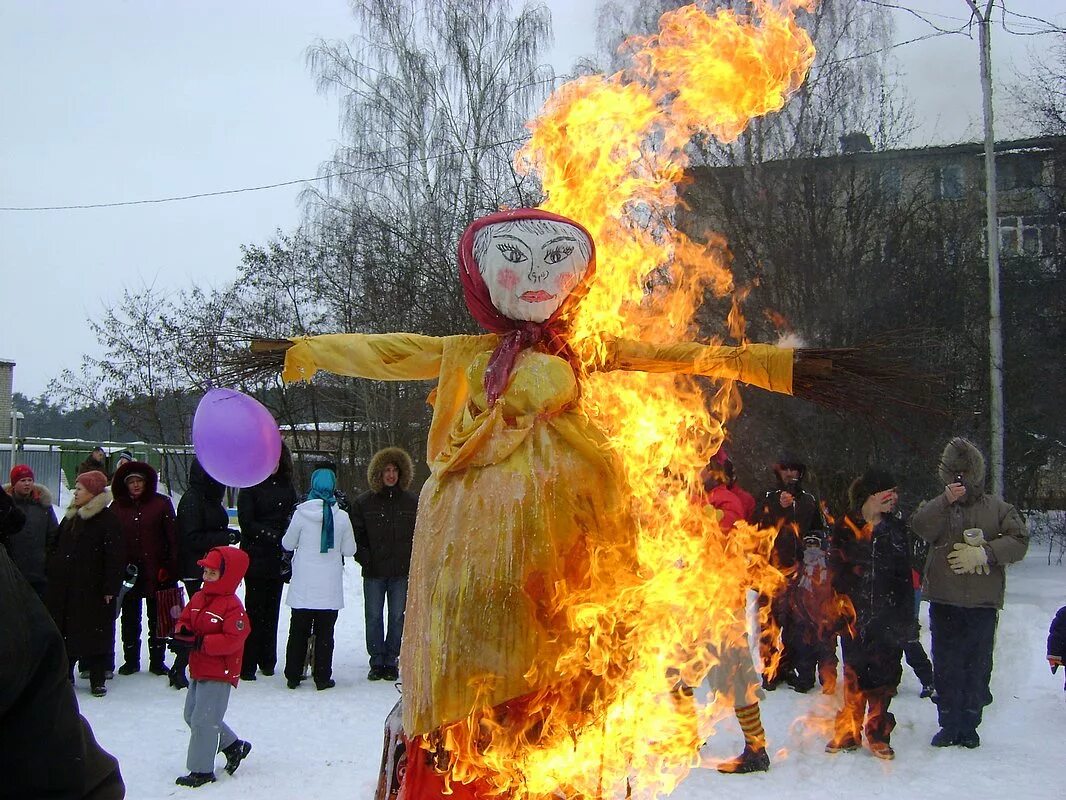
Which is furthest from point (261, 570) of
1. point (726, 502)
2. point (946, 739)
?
point (946, 739)

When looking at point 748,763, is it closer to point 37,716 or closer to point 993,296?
point 37,716

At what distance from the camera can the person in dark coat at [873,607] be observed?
623 centimetres

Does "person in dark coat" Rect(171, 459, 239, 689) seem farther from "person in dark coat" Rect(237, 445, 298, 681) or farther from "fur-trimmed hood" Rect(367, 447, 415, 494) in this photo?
"fur-trimmed hood" Rect(367, 447, 415, 494)

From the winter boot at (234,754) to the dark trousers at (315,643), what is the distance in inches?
86.7

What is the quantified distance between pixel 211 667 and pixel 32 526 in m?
3.02

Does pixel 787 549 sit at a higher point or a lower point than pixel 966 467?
lower

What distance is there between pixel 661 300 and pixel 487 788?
6.44 ft

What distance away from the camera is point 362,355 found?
12.5 ft

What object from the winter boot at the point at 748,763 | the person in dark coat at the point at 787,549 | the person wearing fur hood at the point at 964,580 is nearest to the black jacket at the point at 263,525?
the person in dark coat at the point at 787,549

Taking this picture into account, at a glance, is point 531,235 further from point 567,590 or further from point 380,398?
point 380,398

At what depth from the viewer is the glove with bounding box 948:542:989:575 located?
645 cm

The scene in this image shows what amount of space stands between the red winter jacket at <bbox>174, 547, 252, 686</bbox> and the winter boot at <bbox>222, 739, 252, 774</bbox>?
1.18ft

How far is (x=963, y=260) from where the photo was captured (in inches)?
614

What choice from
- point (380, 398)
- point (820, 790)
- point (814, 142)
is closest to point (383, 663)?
point (820, 790)
